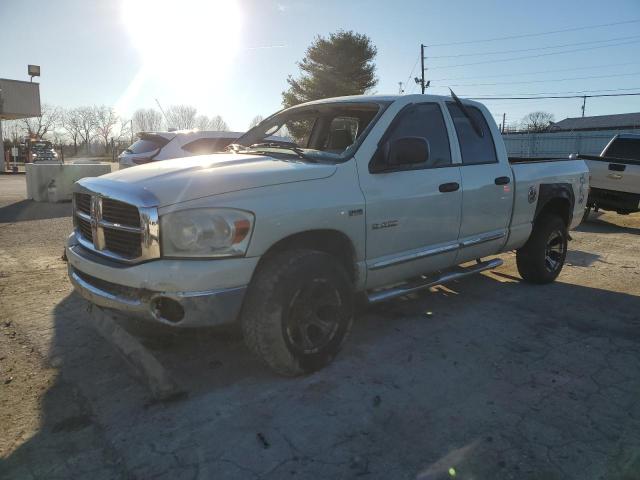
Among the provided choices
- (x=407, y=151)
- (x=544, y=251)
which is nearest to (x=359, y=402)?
(x=407, y=151)

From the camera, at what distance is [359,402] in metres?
2.94

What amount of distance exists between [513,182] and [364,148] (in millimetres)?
1975

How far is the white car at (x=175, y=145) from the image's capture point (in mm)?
8961

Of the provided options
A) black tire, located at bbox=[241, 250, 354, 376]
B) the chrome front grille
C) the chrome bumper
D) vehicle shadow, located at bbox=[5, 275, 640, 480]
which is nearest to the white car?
vehicle shadow, located at bbox=[5, 275, 640, 480]

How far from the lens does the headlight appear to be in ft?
9.06

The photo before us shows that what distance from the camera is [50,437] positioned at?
2.60 meters

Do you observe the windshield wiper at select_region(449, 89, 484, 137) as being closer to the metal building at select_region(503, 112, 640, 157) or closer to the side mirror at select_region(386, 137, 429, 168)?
the side mirror at select_region(386, 137, 429, 168)

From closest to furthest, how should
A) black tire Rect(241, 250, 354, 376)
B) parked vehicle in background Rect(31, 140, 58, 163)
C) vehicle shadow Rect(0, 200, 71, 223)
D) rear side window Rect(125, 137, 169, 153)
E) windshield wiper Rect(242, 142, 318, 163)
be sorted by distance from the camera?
black tire Rect(241, 250, 354, 376) → windshield wiper Rect(242, 142, 318, 163) → rear side window Rect(125, 137, 169, 153) → vehicle shadow Rect(0, 200, 71, 223) → parked vehicle in background Rect(31, 140, 58, 163)

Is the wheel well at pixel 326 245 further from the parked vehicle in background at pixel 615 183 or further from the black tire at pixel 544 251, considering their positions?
the parked vehicle in background at pixel 615 183

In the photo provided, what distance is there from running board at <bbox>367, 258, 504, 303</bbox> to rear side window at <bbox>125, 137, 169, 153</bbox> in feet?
21.5

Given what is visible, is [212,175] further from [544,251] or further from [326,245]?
[544,251]

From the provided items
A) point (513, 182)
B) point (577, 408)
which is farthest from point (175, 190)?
point (513, 182)

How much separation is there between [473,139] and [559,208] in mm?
1822

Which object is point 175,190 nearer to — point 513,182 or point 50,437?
point 50,437
